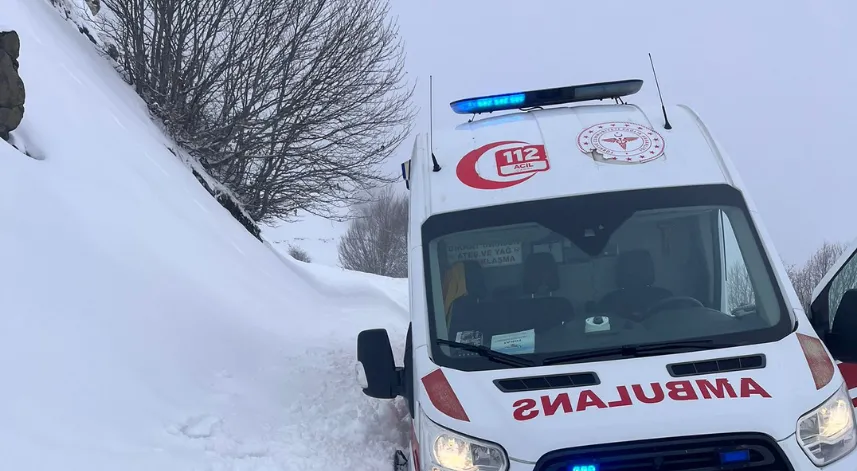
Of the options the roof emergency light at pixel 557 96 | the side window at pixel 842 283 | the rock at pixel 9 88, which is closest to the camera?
the side window at pixel 842 283

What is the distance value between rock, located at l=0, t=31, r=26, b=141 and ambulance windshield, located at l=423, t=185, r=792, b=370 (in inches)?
236

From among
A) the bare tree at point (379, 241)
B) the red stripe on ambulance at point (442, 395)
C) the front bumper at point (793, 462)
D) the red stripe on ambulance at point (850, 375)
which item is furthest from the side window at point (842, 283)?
the bare tree at point (379, 241)

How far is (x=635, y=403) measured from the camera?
3309mm

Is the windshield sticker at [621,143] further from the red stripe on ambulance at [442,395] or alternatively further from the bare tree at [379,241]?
the bare tree at [379,241]

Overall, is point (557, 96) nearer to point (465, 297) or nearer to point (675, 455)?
point (465, 297)

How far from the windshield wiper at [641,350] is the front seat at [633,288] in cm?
32

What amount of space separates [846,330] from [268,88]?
15.6 metres

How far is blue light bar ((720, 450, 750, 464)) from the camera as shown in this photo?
10.4 feet

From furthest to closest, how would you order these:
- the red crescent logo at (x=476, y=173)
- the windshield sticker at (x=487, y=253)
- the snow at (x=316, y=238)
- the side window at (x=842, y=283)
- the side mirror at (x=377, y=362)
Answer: the snow at (x=316, y=238) < the side window at (x=842, y=283) < the red crescent logo at (x=476, y=173) < the windshield sticker at (x=487, y=253) < the side mirror at (x=377, y=362)

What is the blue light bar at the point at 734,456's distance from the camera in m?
3.18

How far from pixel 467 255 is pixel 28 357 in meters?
2.87

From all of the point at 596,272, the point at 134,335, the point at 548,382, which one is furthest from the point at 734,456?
the point at 134,335

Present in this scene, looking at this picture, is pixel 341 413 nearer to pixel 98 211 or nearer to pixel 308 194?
pixel 98 211

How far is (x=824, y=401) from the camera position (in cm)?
336
